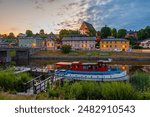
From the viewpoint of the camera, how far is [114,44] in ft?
279

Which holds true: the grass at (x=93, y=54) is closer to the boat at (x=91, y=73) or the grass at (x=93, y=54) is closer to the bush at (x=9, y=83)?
the boat at (x=91, y=73)

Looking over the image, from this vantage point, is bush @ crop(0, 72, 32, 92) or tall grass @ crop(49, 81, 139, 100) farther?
bush @ crop(0, 72, 32, 92)

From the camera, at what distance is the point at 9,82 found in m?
16.1

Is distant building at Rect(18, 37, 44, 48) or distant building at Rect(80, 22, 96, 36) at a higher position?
distant building at Rect(80, 22, 96, 36)

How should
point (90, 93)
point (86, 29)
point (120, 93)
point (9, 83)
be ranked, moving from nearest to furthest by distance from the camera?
point (120, 93) < point (90, 93) < point (9, 83) < point (86, 29)

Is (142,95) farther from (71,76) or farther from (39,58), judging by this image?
(39,58)

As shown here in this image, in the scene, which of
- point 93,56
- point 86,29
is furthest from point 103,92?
point 86,29

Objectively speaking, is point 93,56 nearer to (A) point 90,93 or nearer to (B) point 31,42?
(B) point 31,42

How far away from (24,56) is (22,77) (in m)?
56.1

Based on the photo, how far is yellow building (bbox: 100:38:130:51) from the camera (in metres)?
83.3

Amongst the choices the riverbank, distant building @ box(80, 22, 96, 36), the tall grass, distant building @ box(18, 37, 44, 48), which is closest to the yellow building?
the riverbank

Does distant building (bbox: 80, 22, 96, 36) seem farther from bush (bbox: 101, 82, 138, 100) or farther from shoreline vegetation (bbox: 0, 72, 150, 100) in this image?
bush (bbox: 101, 82, 138, 100)

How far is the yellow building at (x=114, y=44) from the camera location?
3280 inches

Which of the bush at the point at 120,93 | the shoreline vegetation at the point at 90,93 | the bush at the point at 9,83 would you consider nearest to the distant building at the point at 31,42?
the bush at the point at 9,83
